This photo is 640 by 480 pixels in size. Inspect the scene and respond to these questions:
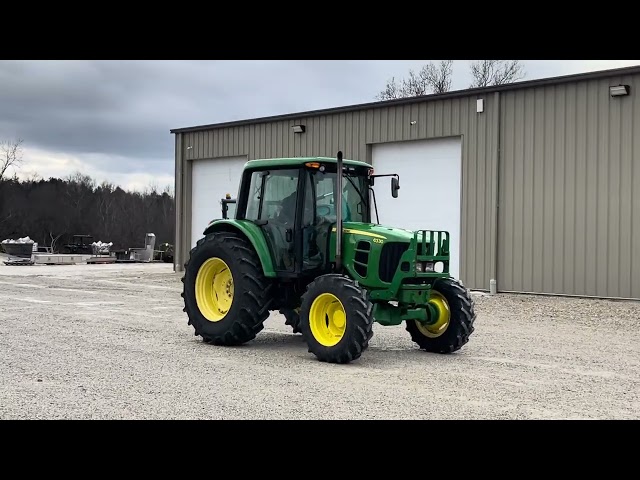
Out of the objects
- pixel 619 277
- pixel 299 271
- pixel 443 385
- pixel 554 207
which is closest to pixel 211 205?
pixel 554 207

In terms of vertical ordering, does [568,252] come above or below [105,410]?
above

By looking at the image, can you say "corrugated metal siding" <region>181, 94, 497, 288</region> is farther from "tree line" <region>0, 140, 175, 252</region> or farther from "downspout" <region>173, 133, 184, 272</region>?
"tree line" <region>0, 140, 175, 252</region>

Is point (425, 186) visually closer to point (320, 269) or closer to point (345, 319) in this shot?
point (320, 269)

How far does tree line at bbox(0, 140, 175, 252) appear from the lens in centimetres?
5341

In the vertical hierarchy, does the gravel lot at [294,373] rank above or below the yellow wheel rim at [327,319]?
below

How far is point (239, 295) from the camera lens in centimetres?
910

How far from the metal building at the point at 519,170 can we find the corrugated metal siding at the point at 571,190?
0.02 meters

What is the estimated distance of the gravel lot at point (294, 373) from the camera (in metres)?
5.98

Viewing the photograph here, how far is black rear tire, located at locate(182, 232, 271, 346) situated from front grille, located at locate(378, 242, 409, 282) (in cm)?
150

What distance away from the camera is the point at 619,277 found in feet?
48.6

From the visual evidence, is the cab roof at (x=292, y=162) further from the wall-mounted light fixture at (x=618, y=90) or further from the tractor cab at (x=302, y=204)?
the wall-mounted light fixture at (x=618, y=90)

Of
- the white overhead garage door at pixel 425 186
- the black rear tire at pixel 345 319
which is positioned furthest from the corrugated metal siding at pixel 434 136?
the black rear tire at pixel 345 319
